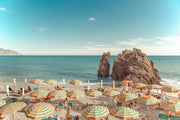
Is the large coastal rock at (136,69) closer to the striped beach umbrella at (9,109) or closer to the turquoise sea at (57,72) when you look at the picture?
the turquoise sea at (57,72)

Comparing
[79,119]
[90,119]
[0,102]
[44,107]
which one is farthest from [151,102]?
[0,102]

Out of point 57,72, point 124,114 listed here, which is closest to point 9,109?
point 124,114

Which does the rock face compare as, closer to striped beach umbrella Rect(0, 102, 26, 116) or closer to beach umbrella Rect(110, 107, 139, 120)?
beach umbrella Rect(110, 107, 139, 120)

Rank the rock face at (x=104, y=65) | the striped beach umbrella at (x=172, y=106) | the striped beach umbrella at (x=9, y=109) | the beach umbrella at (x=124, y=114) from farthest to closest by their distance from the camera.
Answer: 1. the rock face at (x=104, y=65)
2. the striped beach umbrella at (x=172, y=106)
3. the striped beach umbrella at (x=9, y=109)
4. the beach umbrella at (x=124, y=114)

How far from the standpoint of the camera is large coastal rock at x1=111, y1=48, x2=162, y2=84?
93.5 feet

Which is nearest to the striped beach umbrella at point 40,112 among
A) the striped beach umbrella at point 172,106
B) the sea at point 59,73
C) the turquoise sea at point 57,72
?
the striped beach umbrella at point 172,106

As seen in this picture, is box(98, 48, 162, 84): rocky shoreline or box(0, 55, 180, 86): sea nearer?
box(98, 48, 162, 84): rocky shoreline

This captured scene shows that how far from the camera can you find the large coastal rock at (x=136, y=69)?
2851 centimetres

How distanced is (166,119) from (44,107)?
10.1 metres

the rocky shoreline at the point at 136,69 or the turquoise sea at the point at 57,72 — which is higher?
the rocky shoreline at the point at 136,69

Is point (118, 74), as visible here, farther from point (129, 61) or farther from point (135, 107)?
point (135, 107)

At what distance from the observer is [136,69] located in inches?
1183

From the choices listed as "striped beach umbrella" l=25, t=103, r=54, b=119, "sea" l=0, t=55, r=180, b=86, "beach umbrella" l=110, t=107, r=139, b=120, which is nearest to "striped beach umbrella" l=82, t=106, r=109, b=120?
"beach umbrella" l=110, t=107, r=139, b=120

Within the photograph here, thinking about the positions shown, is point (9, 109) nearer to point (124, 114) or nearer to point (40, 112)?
point (40, 112)
